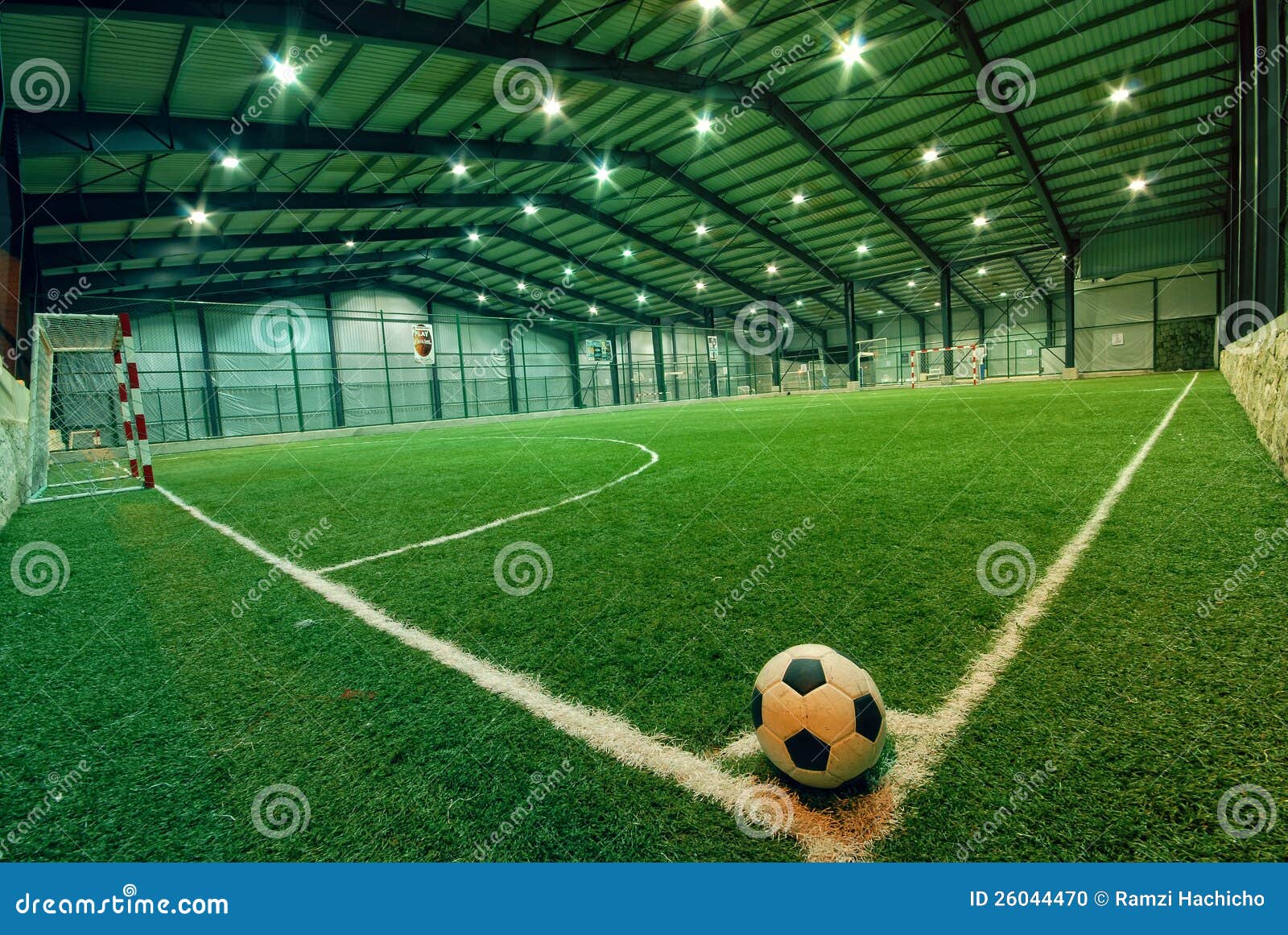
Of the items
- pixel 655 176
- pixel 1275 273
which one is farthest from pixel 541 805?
pixel 655 176

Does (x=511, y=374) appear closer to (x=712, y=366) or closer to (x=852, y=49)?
(x=712, y=366)

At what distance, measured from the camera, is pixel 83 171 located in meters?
16.7

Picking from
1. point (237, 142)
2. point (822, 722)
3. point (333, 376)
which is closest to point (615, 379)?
point (333, 376)

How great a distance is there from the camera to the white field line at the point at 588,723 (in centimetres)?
177

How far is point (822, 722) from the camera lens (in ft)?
5.64

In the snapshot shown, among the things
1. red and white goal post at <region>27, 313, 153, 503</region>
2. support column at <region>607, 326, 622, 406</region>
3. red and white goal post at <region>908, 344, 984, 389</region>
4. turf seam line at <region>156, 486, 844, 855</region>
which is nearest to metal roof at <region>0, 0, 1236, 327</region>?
red and white goal post at <region>27, 313, 153, 503</region>

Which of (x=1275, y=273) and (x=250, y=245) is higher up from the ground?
(x=250, y=245)

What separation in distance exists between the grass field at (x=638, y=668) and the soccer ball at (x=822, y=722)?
0.11 metres

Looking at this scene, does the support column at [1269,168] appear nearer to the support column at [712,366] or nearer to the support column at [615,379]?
the support column at [615,379]

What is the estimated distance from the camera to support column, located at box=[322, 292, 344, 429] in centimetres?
3366

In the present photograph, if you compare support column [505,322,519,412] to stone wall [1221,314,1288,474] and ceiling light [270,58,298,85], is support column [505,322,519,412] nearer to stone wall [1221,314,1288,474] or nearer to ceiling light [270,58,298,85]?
ceiling light [270,58,298,85]

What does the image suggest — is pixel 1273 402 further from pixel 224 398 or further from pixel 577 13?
pixel 224 398

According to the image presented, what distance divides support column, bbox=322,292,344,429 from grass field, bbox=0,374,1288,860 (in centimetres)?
3018

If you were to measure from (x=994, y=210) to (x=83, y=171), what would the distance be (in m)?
35.7
